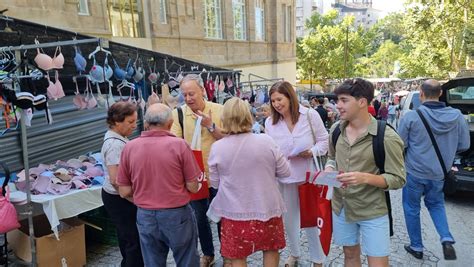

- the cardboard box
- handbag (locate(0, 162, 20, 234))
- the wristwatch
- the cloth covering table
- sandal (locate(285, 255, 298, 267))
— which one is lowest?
sandal (locate(285, 255, 298, 267))

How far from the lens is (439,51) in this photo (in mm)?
25359

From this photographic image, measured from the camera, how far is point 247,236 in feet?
8.35

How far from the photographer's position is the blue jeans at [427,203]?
11.4 feet

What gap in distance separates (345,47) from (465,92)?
3002 cm

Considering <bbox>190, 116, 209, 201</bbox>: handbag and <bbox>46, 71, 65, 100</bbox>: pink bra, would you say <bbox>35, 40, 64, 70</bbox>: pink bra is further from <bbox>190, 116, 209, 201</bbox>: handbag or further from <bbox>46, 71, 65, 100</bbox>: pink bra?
<bbox>190, 116, 209, 201</bbox>: handbag

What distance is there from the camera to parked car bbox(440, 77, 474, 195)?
5215 mm

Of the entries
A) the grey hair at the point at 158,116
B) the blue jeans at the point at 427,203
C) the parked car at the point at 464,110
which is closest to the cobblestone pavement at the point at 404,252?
the blue jeans at the point at 427,203

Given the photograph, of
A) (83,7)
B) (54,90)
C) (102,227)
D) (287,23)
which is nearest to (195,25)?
(83,7)

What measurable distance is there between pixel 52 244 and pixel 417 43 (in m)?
28.2

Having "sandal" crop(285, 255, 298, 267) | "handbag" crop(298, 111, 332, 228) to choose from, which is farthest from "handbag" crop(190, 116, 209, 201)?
"sandal" crop(285, 255, 298, 267)

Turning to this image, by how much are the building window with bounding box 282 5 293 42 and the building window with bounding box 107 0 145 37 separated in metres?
14.7

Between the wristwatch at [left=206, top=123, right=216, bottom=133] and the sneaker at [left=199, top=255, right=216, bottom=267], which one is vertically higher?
the wristwatch at [left=206, top=123, right=216, bottom=133]

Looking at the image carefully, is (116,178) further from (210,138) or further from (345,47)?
(345,47)

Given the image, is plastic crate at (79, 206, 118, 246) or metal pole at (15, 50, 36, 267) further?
plastic crate at (79, 206, 118, 246)
